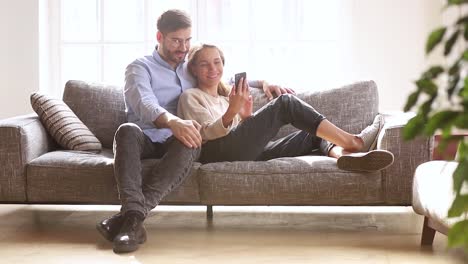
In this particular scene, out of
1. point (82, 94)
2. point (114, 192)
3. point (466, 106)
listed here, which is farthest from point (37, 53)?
point (466, 106)

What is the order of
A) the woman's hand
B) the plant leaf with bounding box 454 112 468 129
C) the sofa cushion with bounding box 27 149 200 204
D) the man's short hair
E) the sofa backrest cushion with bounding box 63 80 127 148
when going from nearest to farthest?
the plant leaf with bounding box 454 112 468 129, the sofa cushion with bounding box 27 149 200 204, the woman's hand, the man's short hair, the sofa backrest cushion with bounding box 63 80 127 148

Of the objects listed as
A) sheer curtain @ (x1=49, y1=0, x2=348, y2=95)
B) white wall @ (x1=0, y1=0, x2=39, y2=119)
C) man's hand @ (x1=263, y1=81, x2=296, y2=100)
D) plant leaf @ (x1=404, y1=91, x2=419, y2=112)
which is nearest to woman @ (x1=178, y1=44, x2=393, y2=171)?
man's hand @ (x1=263, y1=81, x2=296, y2=100)

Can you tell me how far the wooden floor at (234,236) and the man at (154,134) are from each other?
129 millimetres

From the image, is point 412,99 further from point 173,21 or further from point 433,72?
point 173,21

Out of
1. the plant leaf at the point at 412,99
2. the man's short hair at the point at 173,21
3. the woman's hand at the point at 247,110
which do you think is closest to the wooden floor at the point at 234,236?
the woman's hand at the point at 247,110

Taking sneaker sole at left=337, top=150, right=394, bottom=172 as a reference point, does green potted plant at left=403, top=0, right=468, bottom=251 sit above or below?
above

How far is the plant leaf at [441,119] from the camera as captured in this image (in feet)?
2.35

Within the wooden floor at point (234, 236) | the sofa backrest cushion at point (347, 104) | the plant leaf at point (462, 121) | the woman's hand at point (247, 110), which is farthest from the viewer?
the sofa backrest cushion at point (347, 104)

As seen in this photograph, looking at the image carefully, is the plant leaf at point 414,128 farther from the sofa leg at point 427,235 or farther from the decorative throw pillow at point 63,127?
the decorative throw pillow at point 63,127

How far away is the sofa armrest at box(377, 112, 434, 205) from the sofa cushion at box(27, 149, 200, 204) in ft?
2.76

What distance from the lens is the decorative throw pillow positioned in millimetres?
4070

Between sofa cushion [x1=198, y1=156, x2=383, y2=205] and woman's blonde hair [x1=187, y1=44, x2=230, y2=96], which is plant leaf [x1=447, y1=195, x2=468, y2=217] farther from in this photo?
woman's blonde hair [x1=187, y1=44, x2=230, y2=96]

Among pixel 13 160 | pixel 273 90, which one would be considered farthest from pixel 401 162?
pixel 13 160

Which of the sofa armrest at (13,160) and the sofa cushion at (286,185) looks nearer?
the sofa cushion at (286,185)
